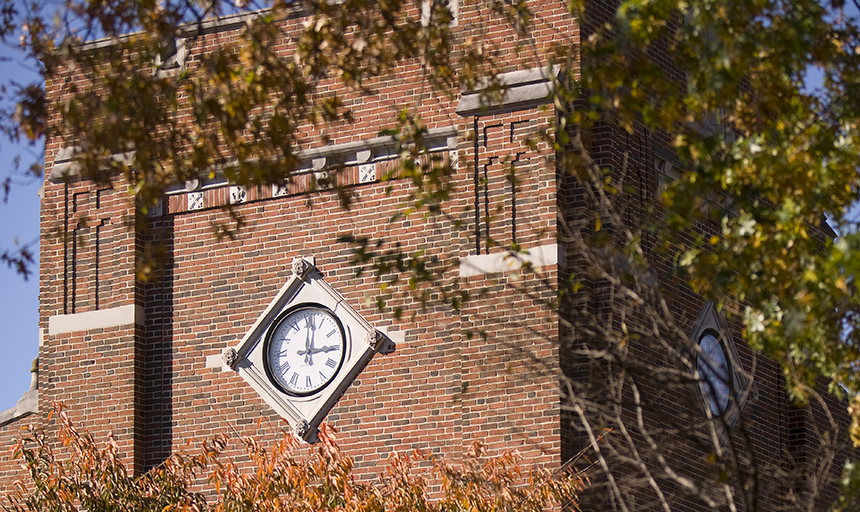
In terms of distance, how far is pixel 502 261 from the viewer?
51.6 feet

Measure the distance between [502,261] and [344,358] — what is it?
8.10 feet

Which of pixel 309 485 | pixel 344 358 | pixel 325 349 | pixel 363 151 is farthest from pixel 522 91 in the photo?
pixel 309 485

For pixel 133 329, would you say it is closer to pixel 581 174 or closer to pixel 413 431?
pixel 413 431

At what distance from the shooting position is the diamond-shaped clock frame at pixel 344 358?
1664 cm

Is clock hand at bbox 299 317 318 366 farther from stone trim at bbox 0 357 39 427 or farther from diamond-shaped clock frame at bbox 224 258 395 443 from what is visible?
stone trim at bbox 0 357 39 427

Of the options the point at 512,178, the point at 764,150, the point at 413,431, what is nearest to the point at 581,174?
the point at 512,178

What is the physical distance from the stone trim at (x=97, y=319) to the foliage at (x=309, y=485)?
8.35 ft

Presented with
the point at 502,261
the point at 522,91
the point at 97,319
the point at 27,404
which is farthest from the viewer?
the point at 27,404

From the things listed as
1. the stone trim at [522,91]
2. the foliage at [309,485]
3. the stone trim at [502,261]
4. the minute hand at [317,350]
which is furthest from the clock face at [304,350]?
the stone trim at [522,91]

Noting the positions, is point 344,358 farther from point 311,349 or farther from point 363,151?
point 363,151

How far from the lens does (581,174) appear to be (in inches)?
441

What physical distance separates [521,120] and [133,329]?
19.4 feet

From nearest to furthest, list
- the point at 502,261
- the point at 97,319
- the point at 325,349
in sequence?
1. the point at 502,261
2. the point at 325,349
3. the point at 97,319

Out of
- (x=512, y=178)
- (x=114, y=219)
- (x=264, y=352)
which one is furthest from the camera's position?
(x=114, y=219)
